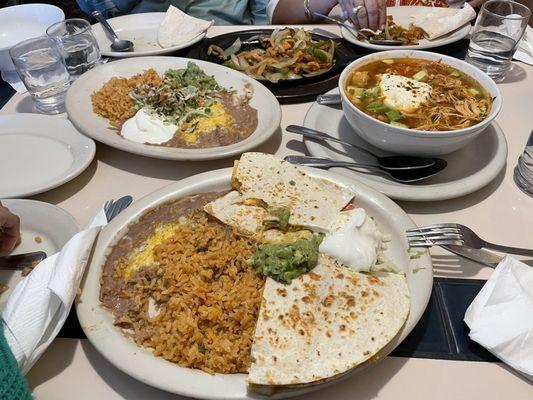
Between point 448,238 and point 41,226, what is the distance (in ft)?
4.50

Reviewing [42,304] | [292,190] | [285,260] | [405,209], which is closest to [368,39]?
[405,209]

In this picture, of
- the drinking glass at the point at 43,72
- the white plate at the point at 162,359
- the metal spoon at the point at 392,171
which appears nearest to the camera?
the white plate at the point at 162,359

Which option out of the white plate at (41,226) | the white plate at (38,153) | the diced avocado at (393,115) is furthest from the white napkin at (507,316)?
the white plate at (38,153)

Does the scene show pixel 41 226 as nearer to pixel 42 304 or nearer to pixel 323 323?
pixel 42 304

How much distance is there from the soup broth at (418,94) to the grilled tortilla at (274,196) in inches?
17.7

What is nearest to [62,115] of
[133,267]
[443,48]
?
[133,267]

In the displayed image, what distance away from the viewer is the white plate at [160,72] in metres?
1.79

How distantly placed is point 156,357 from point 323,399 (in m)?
0.44

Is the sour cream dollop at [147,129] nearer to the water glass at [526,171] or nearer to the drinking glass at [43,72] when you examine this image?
the drinking glass at [43,72]

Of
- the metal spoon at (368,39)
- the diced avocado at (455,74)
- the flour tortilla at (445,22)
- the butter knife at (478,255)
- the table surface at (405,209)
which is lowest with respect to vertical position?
the table surface at (405,209)

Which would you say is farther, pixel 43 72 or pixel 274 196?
pixel 43 72

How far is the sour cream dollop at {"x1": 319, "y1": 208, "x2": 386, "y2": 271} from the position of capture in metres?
1.29

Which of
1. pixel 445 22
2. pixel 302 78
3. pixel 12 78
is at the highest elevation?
pixel 445 22

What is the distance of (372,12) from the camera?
2.77 m
